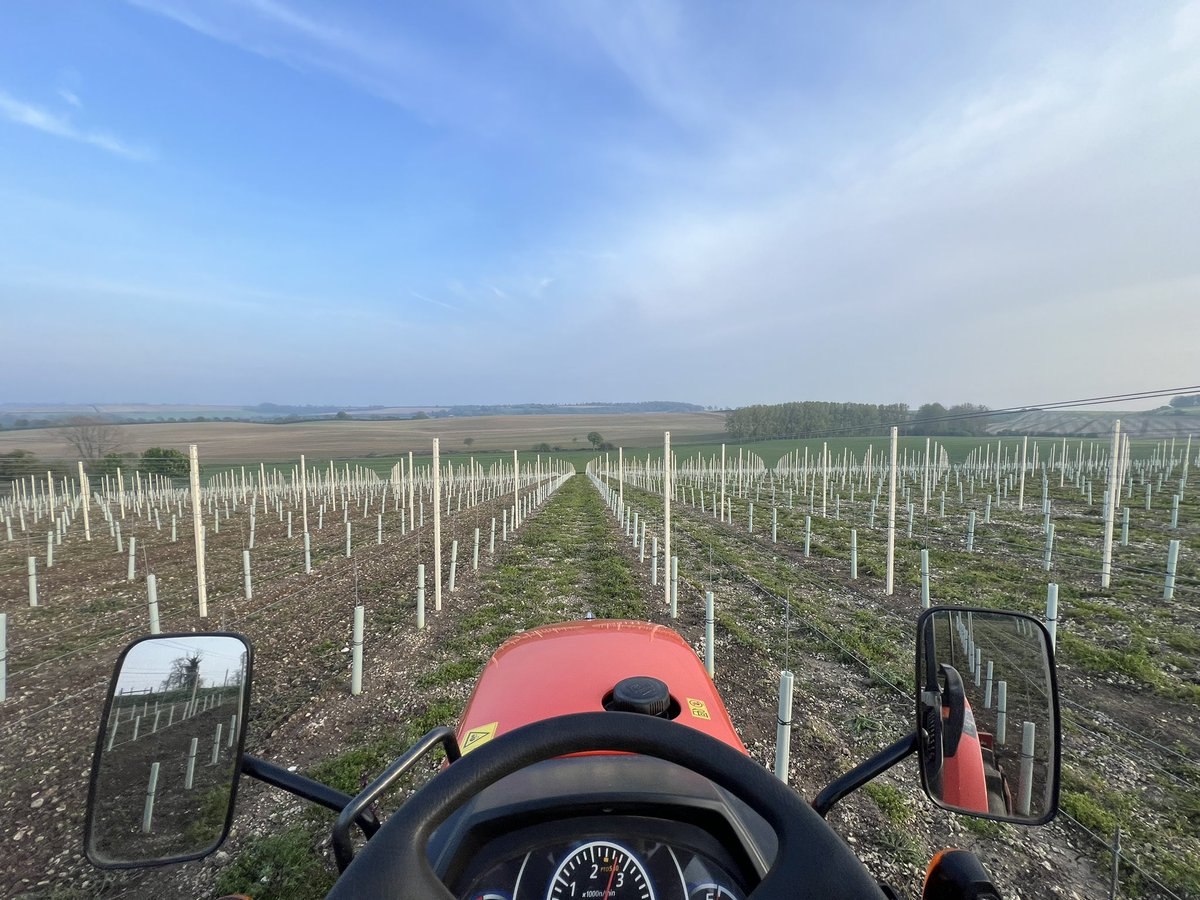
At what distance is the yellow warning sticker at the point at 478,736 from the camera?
1925mm

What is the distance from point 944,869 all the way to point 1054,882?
379cm

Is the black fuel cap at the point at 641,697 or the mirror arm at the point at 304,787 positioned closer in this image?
the mirror arm at the point at 304,787

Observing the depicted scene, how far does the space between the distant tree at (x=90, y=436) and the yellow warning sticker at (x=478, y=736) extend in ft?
112

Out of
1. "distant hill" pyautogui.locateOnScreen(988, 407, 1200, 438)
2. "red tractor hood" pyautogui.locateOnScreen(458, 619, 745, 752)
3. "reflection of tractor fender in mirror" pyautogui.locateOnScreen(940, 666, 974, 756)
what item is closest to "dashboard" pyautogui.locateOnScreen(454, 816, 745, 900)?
"red tractor hood" pyautogui.locateOnScreen(458, 619, 745, 752)

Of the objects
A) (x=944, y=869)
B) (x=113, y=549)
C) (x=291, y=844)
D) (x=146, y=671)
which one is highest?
(x=146, y=671)

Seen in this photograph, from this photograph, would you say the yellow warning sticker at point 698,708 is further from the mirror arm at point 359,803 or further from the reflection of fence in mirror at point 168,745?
the reflection of fence in mirror at point 168,745

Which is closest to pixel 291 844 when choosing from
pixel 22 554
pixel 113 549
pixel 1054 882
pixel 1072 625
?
pixel 1054 882

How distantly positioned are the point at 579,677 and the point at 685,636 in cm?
666

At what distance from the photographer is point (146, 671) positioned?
5.17ft

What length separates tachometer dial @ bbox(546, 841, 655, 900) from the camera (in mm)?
1157

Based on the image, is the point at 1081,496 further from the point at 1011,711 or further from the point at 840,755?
the point at 1011,711

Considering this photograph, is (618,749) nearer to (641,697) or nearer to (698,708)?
(641,697)

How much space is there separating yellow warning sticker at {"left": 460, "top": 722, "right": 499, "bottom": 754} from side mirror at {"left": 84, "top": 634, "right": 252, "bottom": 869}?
0.74m

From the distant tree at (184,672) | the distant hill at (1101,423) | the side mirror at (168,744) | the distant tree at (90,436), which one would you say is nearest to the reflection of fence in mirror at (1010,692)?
the side mirror at (168,744)
